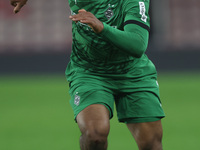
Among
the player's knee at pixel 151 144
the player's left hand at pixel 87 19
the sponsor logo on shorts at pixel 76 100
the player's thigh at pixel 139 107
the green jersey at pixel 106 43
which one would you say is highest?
the player's left hand at pixel 87 19

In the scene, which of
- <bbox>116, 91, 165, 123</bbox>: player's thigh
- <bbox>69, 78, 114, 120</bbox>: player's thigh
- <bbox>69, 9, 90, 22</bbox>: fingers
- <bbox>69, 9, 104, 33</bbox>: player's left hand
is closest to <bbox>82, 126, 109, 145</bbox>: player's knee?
<bbox>69, 78, 114, 120</bbox>: player's thigh

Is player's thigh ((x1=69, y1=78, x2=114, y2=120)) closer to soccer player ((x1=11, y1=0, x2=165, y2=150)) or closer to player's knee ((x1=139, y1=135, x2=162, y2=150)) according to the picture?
soccer player ((x1=11, y1=0, x2=165, y2=150))

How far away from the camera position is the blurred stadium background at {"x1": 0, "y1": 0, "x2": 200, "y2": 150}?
27.2ft

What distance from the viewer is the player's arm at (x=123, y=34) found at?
4500mm

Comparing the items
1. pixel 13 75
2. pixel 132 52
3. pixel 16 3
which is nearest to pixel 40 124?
pixel 16 3

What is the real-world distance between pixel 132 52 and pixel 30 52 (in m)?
11.6

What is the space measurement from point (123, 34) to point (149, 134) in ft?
3.60

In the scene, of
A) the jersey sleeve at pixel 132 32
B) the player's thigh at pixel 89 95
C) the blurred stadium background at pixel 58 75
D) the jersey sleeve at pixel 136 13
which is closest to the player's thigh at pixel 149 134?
the player's thigh at pixel 89 95

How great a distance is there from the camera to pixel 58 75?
50.6 ft

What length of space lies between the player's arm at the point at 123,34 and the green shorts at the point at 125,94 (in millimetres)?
579

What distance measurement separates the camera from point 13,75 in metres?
15.5

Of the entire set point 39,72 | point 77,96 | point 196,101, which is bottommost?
point 39,72

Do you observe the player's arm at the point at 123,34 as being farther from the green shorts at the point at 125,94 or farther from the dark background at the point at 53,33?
the dark background at the point at 53,33

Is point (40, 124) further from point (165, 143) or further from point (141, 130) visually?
point (141, 130)
